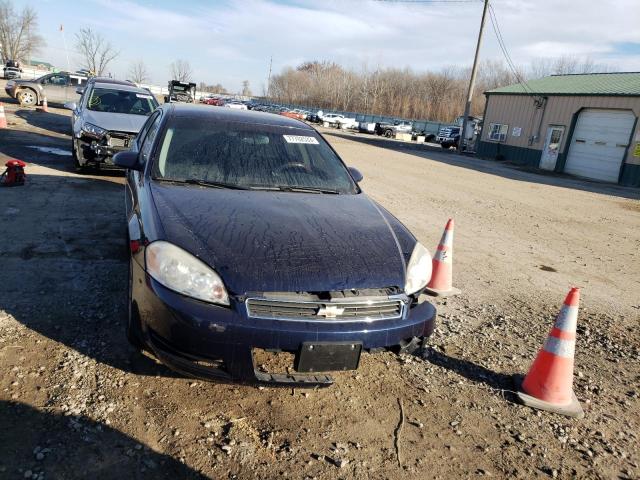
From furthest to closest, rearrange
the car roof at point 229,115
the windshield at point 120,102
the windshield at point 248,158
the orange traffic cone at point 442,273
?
the windshield at point 120,102
the orange traffic cone at point 442,273
the car roof at point 229,115
the windshield at point 248,158

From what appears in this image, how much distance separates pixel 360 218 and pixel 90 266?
2.73 metres

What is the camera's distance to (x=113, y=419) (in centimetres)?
245

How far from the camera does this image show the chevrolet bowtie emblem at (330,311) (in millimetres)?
2406

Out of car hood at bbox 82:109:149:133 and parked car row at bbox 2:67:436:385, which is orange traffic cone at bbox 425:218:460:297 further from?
→ car hood at bbox 82:109:149:133

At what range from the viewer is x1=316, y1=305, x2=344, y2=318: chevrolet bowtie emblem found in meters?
2.41

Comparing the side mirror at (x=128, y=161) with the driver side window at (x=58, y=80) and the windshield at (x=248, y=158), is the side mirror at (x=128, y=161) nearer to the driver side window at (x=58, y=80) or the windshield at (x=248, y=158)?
the windshield at (x=248, y=158)

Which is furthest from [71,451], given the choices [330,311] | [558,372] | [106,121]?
[106,121]

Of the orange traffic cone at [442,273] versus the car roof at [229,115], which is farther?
the orange traffic cone at [442,273]

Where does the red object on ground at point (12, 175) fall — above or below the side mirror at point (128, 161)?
below

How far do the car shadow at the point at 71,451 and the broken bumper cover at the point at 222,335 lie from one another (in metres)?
0.44

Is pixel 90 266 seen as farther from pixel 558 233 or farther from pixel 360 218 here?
pixel 558 233

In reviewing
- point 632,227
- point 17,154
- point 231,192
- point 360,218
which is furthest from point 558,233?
point 17,154

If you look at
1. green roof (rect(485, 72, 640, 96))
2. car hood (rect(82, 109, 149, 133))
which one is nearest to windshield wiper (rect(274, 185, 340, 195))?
car hood (rect(82, 109, 149, 133))

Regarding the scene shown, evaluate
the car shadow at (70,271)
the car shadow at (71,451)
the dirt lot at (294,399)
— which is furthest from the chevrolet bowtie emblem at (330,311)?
the car shadow at (70,271)
